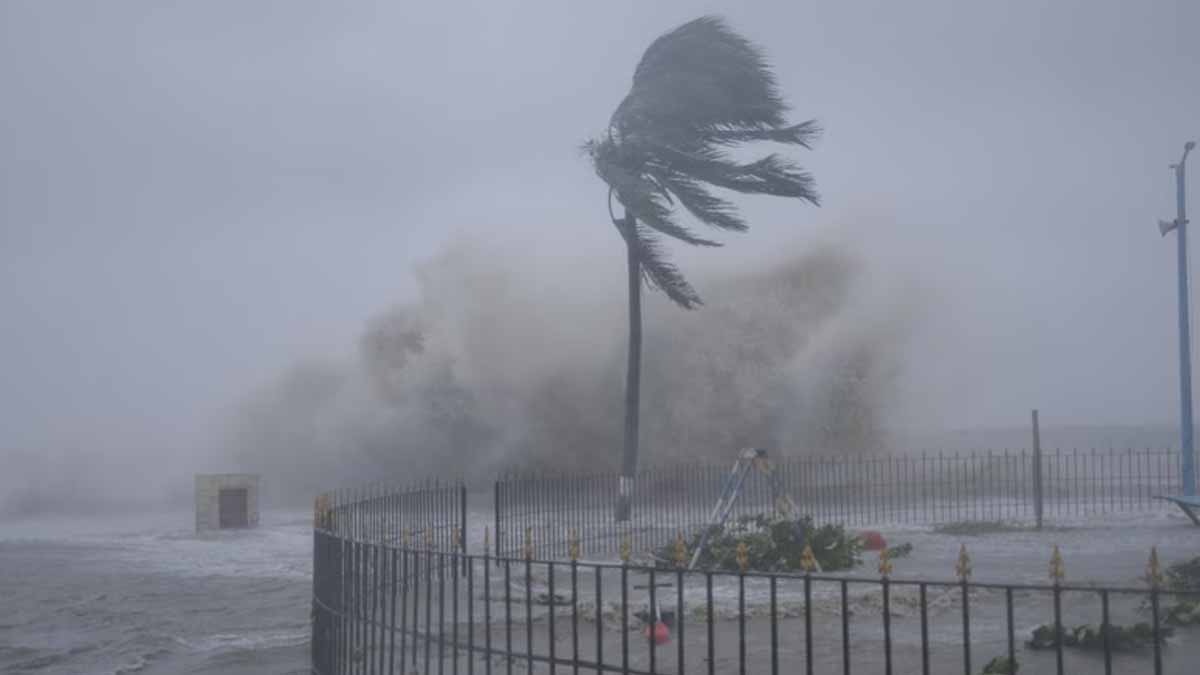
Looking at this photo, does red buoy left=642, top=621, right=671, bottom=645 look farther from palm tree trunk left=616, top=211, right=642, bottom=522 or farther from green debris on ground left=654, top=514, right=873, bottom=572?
palm tree trunk left=616, top=211, right=642, bottom=522

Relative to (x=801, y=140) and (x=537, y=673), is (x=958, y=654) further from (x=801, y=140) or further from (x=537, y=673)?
(x=801, y=140)

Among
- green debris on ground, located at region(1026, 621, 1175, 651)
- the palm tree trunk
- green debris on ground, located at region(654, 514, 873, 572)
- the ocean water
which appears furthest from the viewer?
the palm tree trunk

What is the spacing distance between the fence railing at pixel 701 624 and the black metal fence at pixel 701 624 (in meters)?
0.02

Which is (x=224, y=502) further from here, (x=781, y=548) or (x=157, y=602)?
→ (x=781, y=548)

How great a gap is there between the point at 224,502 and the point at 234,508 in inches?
11.7

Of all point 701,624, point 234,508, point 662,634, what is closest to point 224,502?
point 234,508

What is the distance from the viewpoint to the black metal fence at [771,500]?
1691 centimetres

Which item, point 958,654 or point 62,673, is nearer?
point 958,654

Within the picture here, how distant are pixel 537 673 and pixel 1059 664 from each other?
4.59 metres

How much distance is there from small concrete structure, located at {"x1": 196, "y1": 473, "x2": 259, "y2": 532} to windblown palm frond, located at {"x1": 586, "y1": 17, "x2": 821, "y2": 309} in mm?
10528

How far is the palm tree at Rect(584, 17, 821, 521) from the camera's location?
A: 25344 mm

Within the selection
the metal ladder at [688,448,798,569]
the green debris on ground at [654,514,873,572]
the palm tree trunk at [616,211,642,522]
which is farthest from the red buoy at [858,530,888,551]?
the palm tree trunk at [616,211,642,522]

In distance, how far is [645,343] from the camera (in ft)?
122

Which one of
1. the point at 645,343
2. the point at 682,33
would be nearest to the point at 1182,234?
the point at 682,33
